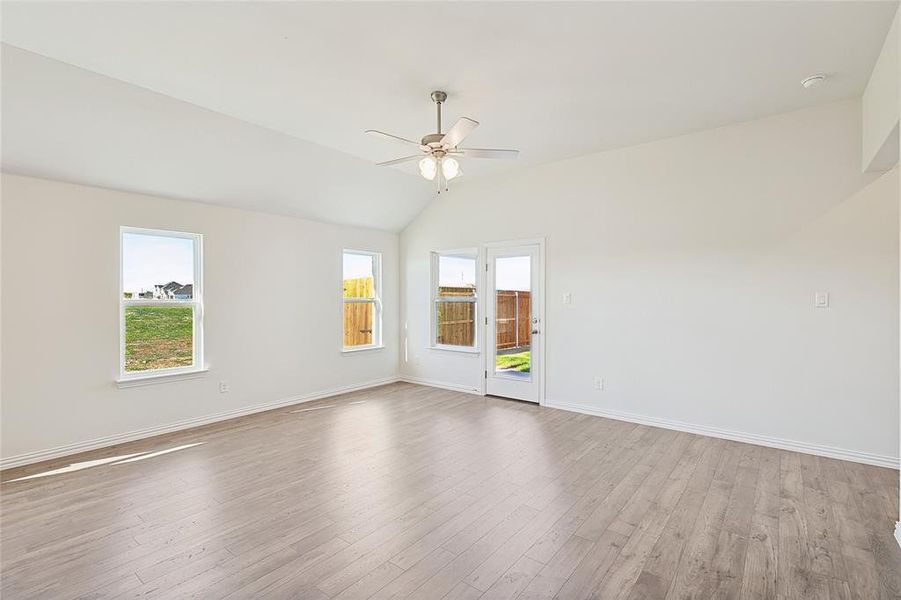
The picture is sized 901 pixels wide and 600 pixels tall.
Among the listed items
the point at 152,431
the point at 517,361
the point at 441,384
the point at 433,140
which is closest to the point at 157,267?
the point at 152,431

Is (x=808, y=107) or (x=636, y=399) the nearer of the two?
(x=808, y=107)

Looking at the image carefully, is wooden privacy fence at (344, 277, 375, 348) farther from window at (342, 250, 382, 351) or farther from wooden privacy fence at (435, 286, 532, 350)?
wooden privacy fence at (435, 286, 532, 350)

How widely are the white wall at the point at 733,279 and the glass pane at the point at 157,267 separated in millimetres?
3743

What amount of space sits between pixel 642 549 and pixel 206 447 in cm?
356

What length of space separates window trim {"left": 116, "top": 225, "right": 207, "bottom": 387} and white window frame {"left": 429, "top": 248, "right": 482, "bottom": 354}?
118 inches

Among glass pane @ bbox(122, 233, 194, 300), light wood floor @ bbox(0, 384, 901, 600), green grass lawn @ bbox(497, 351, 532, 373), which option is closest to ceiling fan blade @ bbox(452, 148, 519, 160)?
light wood floor @ bbox(0, 384, 901, 600)

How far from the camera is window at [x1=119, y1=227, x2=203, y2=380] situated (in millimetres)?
4211

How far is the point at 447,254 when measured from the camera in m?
6.39

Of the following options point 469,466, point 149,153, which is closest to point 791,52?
point 469,466

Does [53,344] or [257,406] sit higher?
[53,344]

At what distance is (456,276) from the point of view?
248 inches

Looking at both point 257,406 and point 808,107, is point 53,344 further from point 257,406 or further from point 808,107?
point 808,107

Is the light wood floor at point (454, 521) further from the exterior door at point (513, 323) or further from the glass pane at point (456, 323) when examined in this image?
the glass pane at point (456, 323)

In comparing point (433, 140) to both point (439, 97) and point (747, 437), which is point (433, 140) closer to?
point (439, 97)
